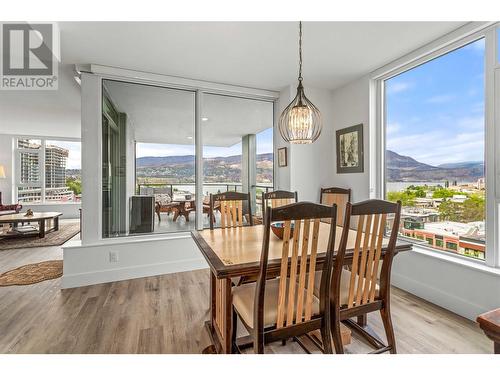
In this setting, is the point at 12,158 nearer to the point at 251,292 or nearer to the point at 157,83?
the point at 157,83

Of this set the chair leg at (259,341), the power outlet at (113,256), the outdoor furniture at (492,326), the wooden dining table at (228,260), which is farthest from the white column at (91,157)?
the outdoor furniture at (492,326)

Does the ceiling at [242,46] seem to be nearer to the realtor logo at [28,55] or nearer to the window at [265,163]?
the realtor logo at [28,55]

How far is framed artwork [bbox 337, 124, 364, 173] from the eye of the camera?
11.7 ft

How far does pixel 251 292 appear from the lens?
1.67 metres

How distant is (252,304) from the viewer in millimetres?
1539

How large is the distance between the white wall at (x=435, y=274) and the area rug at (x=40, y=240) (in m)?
5.43

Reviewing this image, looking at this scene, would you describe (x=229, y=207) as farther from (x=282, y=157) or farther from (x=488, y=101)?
(x=488, y=101)

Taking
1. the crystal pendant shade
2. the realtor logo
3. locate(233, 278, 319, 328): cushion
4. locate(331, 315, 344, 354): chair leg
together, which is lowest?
locate(331, 315, 344, 354): chair leg

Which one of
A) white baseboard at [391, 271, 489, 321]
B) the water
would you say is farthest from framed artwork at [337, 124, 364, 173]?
white baseboard at [391, 271, 489, 321]

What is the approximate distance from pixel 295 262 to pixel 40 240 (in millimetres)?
5631

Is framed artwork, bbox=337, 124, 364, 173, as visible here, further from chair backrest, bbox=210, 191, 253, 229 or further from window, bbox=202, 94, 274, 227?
chair backrest, bbox=210, 191, 253, 229

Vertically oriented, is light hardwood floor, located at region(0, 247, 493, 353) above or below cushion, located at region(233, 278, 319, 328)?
below

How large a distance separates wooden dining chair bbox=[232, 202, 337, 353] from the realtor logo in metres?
2.79

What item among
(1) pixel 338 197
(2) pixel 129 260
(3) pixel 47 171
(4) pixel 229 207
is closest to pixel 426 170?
(1) pixel 338 197
